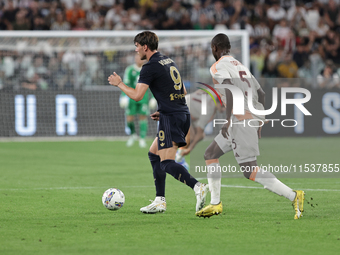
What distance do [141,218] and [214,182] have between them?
79 cm

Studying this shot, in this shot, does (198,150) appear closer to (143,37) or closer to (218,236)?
(143,37)

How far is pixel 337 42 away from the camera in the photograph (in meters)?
→ 19.6

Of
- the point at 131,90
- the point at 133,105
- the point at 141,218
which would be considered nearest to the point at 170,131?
the point at 131,90

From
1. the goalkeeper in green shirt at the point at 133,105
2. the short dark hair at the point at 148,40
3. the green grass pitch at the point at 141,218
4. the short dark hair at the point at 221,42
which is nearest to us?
the green grass pitch at the point at 141,218

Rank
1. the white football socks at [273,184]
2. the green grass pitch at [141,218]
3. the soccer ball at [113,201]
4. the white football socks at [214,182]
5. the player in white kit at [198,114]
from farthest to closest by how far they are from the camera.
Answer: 1. the player in white kit at [198,114]
2. the soccer ball at [113,201]
3. the white football socks at [214,182]
4. the white football socks at [273,184]
5. the green grass pitch at [141,218]

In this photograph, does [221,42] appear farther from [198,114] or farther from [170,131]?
[198,114]

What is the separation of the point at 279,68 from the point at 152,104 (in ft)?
15.7

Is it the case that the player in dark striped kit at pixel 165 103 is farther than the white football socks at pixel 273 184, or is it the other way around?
the player in dark striped kit at pixel 165 103

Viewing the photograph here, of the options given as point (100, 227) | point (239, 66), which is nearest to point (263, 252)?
point (100, 227)

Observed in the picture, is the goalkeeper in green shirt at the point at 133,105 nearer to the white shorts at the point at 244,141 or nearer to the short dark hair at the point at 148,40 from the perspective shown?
the short dark hair at the point at 148,40

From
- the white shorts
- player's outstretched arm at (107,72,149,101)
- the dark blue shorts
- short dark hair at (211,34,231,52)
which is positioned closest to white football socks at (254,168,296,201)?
the white shorts

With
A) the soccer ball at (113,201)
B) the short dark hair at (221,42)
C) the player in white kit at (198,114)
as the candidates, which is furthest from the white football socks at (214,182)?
the player in white kit at (198,114)

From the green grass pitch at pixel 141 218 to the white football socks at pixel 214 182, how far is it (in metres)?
0.19

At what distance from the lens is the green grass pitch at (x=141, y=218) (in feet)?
14.4
